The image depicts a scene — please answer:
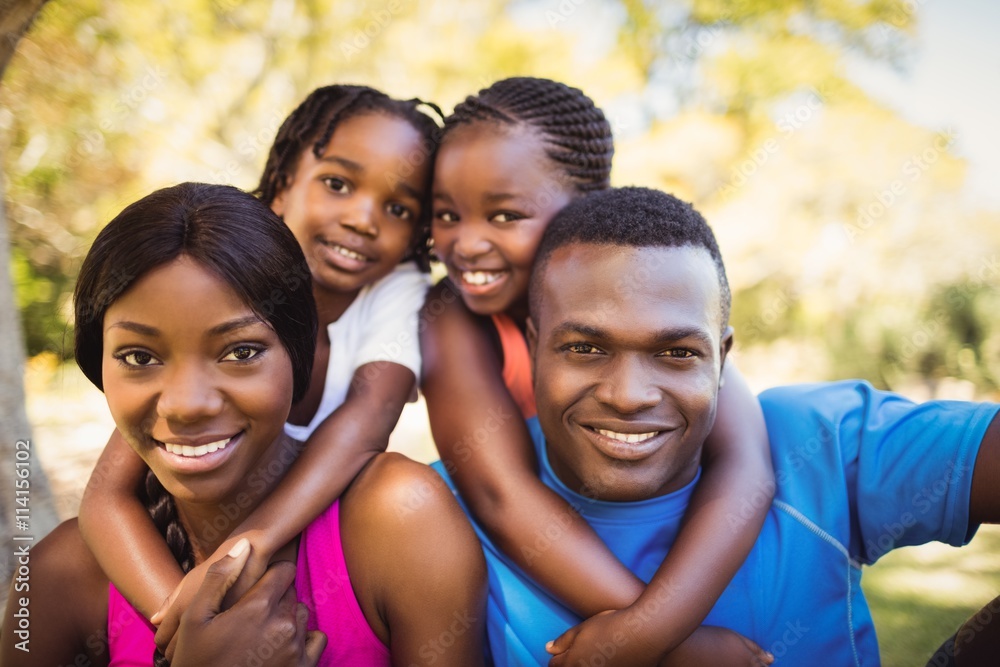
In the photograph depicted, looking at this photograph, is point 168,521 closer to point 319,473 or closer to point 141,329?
point 319,473

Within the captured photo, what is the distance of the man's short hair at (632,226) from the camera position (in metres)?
2.26

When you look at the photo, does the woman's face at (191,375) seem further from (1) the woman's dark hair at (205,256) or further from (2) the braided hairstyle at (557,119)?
(2) the braided hairstyle at (557,119)

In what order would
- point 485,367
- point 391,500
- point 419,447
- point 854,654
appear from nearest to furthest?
point 391,500 < point 854,654 < point 485,367 < point 419,447

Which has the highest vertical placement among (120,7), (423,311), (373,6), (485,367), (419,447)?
(373,6)

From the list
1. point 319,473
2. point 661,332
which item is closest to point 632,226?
point 661,332

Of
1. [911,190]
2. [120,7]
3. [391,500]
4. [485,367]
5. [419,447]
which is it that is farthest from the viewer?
[911,190]

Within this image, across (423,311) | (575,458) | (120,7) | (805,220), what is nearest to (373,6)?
(120,7)

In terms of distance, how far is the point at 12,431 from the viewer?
3.27 metres

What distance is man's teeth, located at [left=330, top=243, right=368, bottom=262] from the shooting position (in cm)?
284

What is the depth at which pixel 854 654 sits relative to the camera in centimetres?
222

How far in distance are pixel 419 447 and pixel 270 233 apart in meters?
6.22

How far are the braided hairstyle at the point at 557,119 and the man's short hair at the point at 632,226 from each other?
1.18 ft

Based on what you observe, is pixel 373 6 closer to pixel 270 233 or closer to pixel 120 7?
pixel 120 7

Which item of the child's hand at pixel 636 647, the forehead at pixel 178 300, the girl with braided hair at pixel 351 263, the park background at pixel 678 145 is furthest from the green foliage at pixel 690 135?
the child's hand at pixel 636 647
